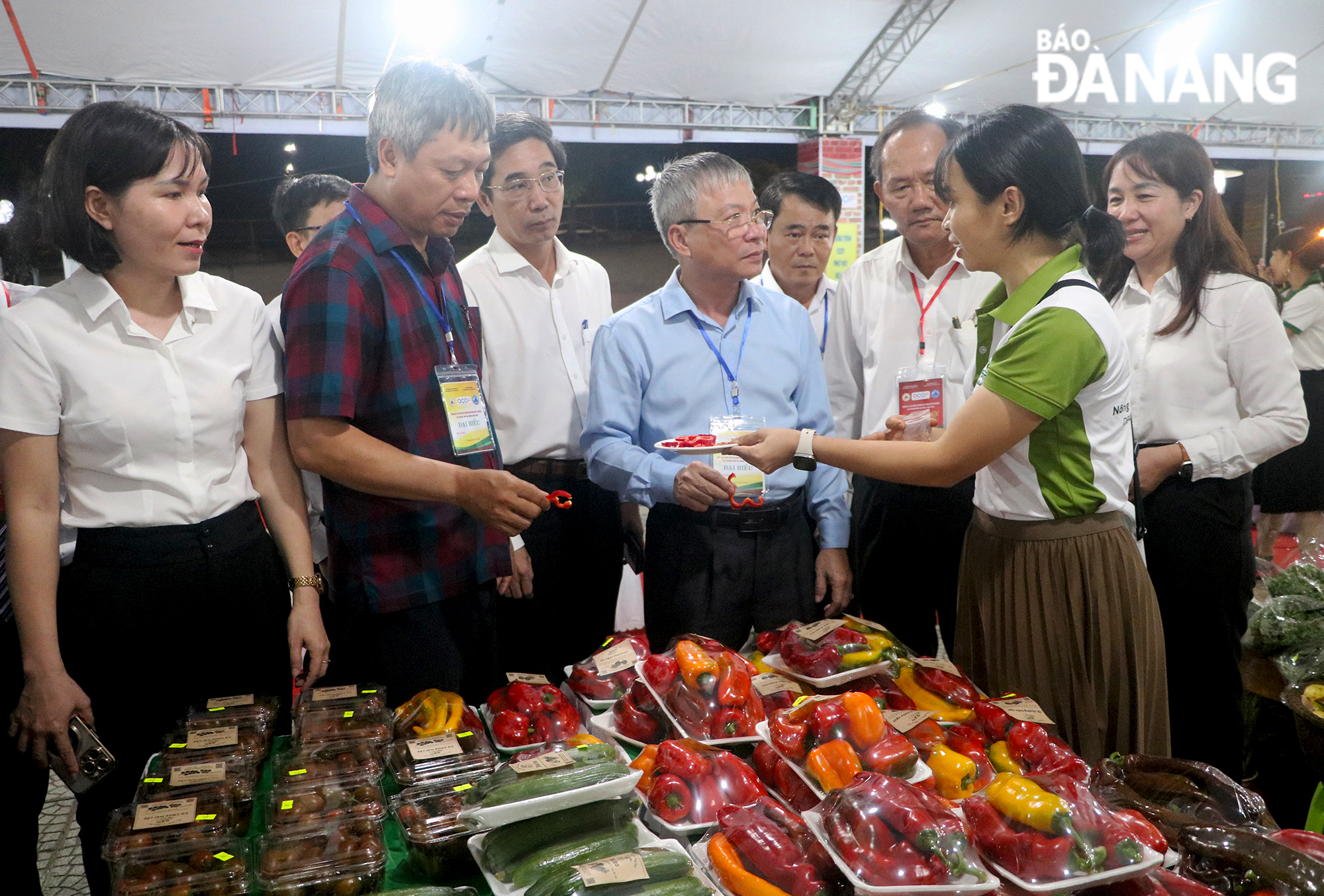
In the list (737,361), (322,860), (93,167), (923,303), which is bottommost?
(322,860)

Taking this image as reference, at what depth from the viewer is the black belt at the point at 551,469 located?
109 inches

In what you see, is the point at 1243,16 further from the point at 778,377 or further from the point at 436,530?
the point at 436,530

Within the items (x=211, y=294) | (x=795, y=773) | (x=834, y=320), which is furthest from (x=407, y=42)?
(x=795, y=773)

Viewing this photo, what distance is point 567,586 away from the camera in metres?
2.81

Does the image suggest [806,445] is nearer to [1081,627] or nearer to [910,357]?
[1081,627]

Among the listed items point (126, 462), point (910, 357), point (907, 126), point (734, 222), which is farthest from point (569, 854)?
point (907, 126)

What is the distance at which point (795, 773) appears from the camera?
1474 mm

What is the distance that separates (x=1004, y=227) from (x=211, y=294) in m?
1.59

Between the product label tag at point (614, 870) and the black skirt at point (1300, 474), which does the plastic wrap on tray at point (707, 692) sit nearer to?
the product label tag at point (614, 870)

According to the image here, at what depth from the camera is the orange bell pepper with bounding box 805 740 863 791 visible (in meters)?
1.37

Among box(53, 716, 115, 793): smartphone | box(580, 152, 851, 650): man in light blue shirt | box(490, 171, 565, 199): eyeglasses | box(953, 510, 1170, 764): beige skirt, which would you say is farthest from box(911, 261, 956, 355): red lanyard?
box(53, 716, 115, 793): smartphone

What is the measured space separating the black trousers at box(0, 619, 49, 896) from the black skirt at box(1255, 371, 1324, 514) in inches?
219

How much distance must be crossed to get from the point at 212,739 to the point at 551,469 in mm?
1355

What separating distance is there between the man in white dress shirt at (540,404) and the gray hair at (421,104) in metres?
0.86
